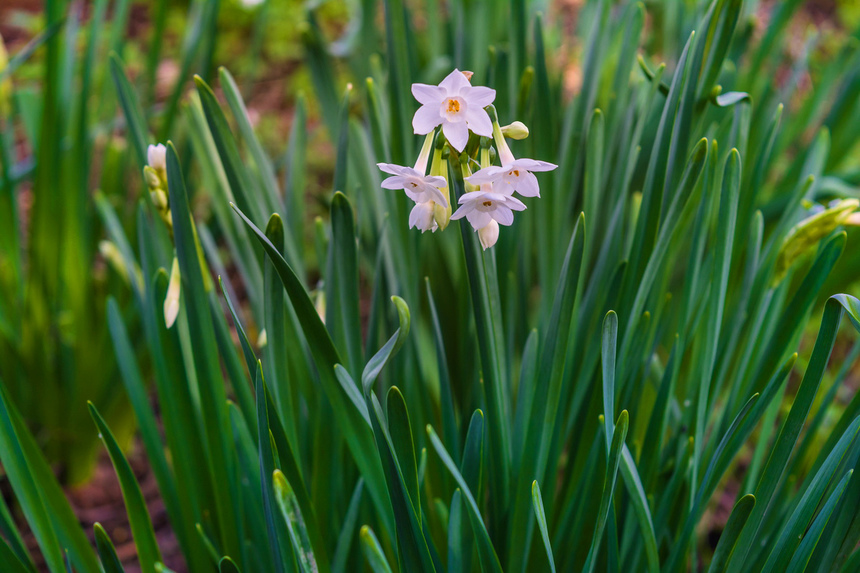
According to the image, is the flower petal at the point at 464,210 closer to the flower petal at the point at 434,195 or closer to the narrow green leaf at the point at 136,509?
the flower petal at the point at 434,195

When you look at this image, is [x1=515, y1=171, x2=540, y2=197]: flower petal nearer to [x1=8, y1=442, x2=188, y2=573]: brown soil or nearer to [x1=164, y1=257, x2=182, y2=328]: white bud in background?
[x1=164, y1=257, x2=182, y2=328]: white bud in background

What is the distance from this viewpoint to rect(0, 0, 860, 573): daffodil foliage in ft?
2.24

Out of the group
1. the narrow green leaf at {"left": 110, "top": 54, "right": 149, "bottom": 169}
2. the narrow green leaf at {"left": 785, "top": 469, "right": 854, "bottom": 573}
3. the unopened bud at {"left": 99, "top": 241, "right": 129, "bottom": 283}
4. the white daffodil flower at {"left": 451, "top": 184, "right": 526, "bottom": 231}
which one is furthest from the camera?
the unopened bud at {"left": 99, "top": 241, "right": 129, "bottom": 283}

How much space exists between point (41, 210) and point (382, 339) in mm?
859

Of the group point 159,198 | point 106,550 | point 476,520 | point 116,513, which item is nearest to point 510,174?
point 476,520

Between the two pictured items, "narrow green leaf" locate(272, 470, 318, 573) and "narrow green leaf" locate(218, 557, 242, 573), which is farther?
"narrow green leaf" locate(218, 557, 242, 573)

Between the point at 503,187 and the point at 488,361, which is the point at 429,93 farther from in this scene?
the point at 488,361

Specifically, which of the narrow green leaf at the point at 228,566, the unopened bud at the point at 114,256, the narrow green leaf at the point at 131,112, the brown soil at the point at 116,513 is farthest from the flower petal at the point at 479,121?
the brown soil at the point at 116,513

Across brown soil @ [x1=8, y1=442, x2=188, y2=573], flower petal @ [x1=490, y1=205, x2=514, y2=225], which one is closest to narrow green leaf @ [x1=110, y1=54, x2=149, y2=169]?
flower petal @ [x1=490, y1=205, x2=514, y2=225]

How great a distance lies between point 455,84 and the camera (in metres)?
0.60

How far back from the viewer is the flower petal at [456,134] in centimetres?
60

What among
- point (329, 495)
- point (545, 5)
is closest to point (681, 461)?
point (329, 495)

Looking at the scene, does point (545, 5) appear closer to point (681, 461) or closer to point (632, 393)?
point (632, 393)

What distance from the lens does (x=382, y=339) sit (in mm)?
1103
